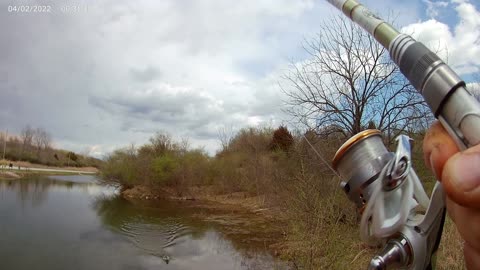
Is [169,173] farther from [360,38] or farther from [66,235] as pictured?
[360,38]

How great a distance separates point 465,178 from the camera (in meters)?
0.92

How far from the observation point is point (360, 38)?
11234 mm

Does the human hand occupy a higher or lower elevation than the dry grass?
higher

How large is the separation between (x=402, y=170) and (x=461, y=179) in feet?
1.49

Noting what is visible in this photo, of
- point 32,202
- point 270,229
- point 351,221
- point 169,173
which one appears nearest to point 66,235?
point 270,229

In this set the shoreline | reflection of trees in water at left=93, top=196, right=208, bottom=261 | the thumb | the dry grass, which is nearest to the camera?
the thumb

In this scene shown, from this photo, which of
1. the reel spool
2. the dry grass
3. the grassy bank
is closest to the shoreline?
the grassy bank

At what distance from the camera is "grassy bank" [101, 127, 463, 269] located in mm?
7359

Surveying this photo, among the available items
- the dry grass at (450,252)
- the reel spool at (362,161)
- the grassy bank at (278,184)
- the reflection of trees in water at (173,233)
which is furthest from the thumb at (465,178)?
the reflection of trees in water at (173,233)

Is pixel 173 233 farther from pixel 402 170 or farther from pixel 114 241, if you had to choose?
pixel 402 170

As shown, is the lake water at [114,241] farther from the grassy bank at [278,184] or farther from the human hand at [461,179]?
the human hand at [461,179]

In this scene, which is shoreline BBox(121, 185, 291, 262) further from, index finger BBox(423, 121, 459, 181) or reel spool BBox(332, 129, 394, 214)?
index finger BBox(423, 121, 459, 181)

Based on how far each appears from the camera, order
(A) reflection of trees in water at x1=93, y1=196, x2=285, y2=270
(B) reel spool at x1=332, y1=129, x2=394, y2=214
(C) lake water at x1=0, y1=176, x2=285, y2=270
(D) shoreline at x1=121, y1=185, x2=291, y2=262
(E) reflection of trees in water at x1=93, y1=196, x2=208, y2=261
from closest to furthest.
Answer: (B) reel spool at x1=332, y1=129, x2=394, y2=214
(C) lake water at x1=0, y1=176, x2=285, y2=270
(A) reflection of trees in water at x1=93, y1=196, x2=285, y2=270
(D) shoreline at x1=121, y1=185, x2=291, y2=262
(E) reflection of trees in water at x1=93, y1=196, x2=208, y2=261

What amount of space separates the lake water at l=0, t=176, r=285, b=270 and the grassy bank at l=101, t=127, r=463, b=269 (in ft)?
8.04
